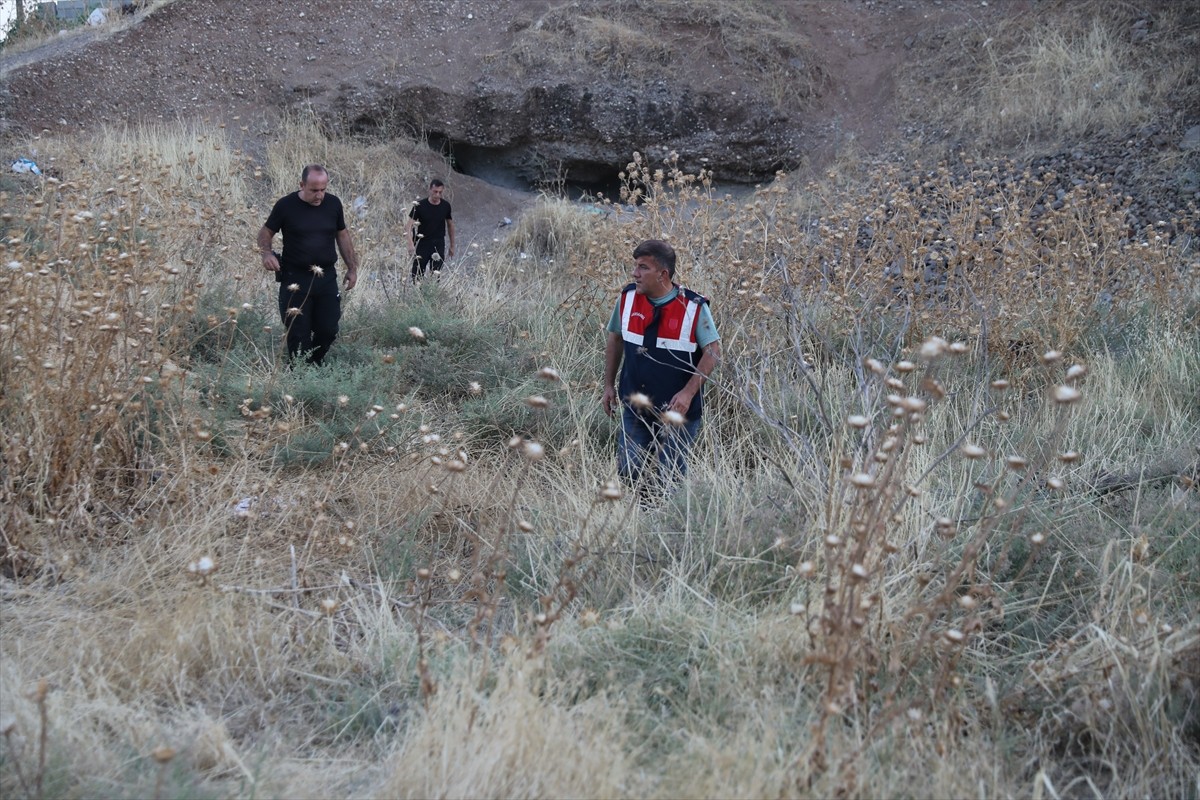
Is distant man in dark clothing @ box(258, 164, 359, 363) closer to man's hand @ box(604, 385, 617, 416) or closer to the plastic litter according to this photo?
man's hand @ box(604, 385, 617, 416)

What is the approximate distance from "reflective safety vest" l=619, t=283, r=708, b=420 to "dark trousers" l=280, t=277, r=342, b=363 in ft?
7.58

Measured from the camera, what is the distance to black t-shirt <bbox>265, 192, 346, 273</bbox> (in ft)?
20.6

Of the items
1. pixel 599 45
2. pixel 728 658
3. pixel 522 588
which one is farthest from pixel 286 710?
pixel 599 45

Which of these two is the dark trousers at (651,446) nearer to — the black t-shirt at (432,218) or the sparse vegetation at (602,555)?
the sparse vegetation at (602,555)

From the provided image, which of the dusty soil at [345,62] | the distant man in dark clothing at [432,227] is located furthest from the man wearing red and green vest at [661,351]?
the dusty soil at [345,62]

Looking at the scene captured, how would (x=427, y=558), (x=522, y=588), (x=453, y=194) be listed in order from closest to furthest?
(x=522, y=588) → (x=427, y=558) → (x=453, y=194)

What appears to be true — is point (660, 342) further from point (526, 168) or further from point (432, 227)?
point (526, 168)

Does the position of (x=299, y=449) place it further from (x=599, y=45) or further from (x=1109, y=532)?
(x=599, y=45)

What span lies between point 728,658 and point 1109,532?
6.19 ft

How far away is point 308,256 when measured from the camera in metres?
6.31

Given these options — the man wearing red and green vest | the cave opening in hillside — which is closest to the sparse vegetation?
the man wearing red and green vest

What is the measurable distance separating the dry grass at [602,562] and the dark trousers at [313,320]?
0.79 ft

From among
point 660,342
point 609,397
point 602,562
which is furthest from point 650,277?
point 602,562

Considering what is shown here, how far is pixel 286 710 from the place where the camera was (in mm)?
3070
